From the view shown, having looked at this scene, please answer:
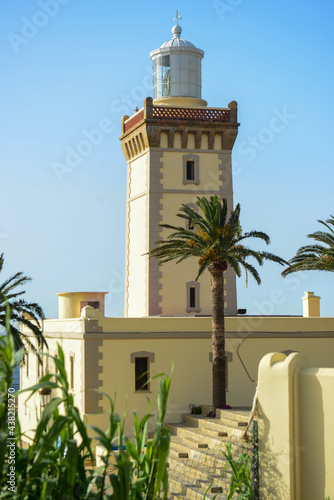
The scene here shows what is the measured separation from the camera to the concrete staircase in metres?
20.2

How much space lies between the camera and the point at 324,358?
30.9 metres

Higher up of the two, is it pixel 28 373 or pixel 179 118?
pixel 179 118

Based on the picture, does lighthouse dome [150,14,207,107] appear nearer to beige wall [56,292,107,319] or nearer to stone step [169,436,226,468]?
beige wall [56,292,107,319]

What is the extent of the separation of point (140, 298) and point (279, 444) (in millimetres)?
20092

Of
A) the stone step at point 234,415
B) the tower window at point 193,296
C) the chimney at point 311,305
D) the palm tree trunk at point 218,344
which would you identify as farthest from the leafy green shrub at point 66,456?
the chimney at point 311,305

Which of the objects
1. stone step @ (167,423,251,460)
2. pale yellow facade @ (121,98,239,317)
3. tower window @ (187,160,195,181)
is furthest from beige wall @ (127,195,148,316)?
stone step @ (167,423,251,460)

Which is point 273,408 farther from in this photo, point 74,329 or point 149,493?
point 74,329

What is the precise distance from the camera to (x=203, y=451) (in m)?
23.3

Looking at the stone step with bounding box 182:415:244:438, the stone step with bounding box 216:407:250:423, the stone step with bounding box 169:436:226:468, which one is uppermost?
the stone step with bounding box 216:407:250:423

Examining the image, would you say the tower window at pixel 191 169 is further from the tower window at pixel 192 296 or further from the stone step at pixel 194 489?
the stone step at pixel 194 489

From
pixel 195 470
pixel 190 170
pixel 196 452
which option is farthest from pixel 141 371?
pixel 190 170

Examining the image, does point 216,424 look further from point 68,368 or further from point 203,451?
point 68,368

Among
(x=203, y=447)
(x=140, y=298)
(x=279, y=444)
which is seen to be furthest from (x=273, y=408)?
(x=140, y=298)

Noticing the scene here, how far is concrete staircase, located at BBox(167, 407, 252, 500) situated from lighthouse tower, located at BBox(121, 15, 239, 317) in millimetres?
7560
